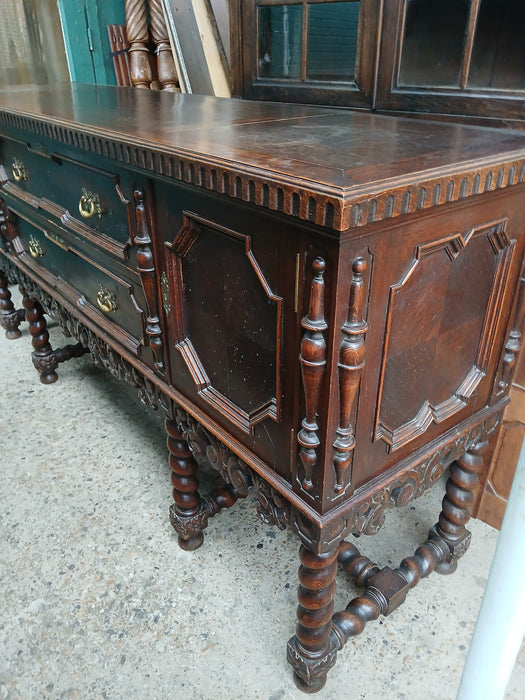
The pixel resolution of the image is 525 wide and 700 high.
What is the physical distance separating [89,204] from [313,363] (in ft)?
2.67

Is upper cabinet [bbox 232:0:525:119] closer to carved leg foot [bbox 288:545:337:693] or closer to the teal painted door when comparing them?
carved leg foot [bbox 288:545:337:693]

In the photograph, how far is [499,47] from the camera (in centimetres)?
120

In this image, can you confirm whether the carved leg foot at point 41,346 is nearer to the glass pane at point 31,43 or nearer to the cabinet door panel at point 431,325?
the glass pane at point 31,43

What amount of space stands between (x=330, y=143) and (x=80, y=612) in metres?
1.30

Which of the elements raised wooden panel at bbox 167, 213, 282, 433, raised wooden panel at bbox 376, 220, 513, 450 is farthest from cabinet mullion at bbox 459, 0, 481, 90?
raised wooden panel at bbox 167, 213, 282, 433

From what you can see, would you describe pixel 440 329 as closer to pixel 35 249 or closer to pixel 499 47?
pixel 499 47

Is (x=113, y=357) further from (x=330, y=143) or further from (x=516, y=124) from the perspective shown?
(x=516, y=124)

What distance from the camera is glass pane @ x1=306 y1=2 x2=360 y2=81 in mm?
1356

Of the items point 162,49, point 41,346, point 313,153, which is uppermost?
point 162,49

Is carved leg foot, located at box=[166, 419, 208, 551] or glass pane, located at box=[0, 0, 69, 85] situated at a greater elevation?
glass pane, located at box=[0, 0, 69, 85]

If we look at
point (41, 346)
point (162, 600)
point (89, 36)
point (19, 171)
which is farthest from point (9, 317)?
point (162, 600)

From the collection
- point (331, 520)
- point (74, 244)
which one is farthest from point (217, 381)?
point (74, 244)

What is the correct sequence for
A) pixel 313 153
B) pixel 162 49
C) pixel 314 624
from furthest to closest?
1. pixel 162 49
2. pixel 314 624
3. pixel 313 153

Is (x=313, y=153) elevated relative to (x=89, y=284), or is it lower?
elevated
